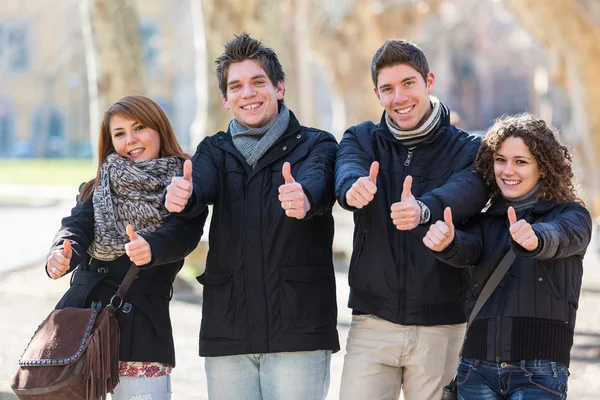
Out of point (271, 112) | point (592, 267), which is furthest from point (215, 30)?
point (271, 112)

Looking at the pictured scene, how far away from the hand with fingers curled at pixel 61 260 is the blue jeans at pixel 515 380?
1713 mm

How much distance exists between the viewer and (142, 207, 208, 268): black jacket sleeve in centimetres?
377

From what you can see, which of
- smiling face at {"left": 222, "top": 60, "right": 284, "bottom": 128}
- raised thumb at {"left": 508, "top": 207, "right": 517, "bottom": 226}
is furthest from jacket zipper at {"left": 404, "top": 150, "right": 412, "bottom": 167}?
smiling face at {"left": 222, "top": 60, "right": 284, "bottom": 128}

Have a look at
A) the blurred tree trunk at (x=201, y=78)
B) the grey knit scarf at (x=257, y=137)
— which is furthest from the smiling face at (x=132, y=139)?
the blurred tree trunk at (x=201, y=78)

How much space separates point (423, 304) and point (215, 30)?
316 inches

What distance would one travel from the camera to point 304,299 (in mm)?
3816

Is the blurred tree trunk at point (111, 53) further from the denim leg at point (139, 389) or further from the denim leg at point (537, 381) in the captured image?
the denim leg at point (537, 381)

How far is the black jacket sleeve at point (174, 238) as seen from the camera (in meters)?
3.77

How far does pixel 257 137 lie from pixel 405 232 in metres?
0.76

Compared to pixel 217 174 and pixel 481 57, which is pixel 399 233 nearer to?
pixel 217 174

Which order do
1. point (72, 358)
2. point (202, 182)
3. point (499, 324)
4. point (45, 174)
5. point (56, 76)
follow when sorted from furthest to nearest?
point (56, 76)
point (45, 174)
point (202, 182)
point (72, 358)
point (499, 324)

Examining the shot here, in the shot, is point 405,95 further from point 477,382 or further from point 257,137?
point 477,382

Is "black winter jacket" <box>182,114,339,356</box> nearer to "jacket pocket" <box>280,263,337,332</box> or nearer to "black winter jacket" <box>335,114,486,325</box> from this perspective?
"jacket pocket" <box>280,263,337,332</box>

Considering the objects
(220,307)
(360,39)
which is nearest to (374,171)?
(220,307)
